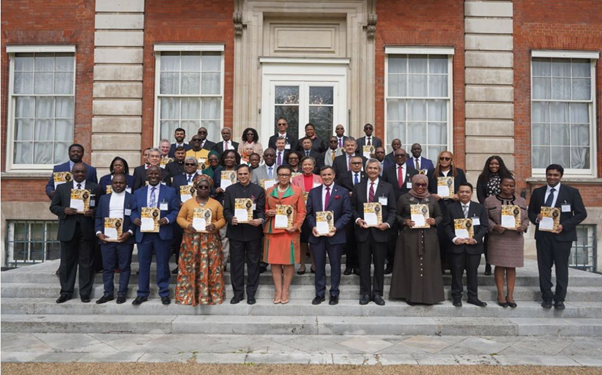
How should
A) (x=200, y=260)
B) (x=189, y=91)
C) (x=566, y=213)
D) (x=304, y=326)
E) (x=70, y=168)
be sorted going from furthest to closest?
(x=189, y=91) → (x=70, y=168) → (x=566, y=213) → (x=200, y=260) → (x=304, y=326)

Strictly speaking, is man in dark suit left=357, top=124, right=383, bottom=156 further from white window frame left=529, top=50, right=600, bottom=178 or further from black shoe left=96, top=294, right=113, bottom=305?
black shoe left=96, top=294, right=113, bottom=305

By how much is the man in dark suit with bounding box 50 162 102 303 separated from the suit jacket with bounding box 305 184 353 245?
345cm

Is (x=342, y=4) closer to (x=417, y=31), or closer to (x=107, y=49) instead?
(x=417, y=31)

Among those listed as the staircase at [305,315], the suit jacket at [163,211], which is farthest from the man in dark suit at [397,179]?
the suit jacket at [163,211]

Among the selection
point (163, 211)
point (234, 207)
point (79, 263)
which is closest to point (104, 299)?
point (79, 263)

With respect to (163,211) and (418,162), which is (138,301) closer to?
(163,211)

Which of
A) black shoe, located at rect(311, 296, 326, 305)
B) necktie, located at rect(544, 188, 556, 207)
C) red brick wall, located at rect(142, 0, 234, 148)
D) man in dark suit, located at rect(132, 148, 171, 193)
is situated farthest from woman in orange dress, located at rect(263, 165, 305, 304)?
red brick wall, located at rect(142, 0, 234, 148)

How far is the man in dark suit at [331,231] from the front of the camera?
23.8 feet

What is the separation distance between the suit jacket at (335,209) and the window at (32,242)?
7.80m

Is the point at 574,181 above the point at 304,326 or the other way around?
above

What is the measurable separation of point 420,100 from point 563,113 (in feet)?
12.5

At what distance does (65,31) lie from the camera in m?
12.1

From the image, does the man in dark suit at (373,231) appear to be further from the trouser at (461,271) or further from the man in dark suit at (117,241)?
the man in dark suit at (117,241)

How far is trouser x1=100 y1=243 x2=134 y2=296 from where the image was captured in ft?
23.8
